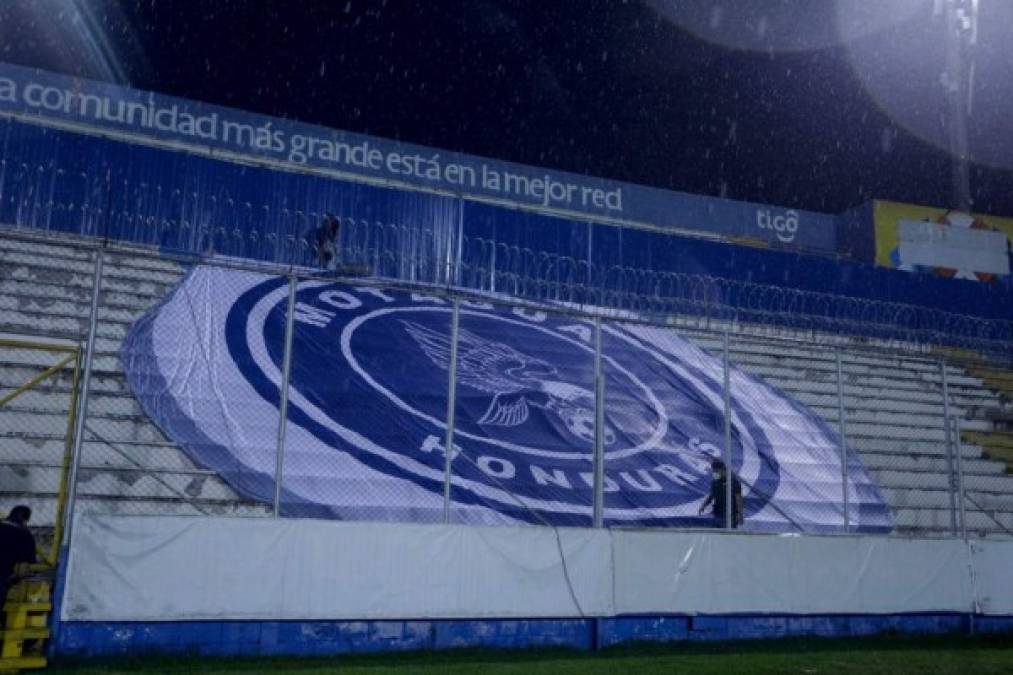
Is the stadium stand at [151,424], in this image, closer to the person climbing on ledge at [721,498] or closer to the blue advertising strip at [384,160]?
the person climbing on ledge at [721,498]

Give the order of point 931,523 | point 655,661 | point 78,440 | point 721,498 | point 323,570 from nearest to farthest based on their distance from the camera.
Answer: point 78,440 < point 323,570 < point 655,661 < point 721,498 < point 931,523

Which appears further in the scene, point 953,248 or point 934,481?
point 953,248

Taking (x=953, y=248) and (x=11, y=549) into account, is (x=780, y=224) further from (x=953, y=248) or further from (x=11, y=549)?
Result: (x=11, y=549)

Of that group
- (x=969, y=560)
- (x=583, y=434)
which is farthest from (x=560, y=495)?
(x=969, y=560)

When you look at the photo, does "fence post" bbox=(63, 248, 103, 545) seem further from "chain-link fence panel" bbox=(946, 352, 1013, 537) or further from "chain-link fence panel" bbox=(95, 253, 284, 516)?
"chain-link fence panel" bbox=(946, 352, 1013, 537)

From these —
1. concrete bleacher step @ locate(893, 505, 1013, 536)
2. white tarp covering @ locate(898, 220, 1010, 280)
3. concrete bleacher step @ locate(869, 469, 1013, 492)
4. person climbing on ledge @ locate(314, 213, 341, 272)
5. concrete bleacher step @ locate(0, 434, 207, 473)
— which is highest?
white tarp covering @ locate(898, 220, 1010, 280)

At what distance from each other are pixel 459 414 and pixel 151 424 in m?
3.66

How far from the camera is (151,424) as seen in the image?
11.3 m

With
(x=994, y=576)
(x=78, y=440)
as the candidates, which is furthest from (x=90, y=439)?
(x=994, y=576)

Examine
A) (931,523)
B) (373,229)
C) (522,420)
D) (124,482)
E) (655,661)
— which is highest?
(373,229)

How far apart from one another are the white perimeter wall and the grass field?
39 cm

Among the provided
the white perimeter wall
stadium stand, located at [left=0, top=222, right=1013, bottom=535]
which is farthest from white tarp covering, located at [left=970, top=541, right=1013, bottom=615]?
stadium stand, located at [left=0, top=222, right=1013, bottom=535]

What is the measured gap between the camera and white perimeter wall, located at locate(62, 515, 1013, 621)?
847 cm

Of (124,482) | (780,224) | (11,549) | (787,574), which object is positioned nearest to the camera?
(11,549)
